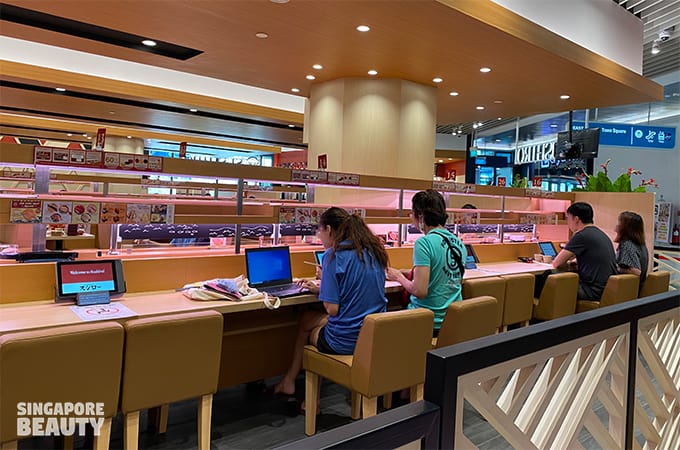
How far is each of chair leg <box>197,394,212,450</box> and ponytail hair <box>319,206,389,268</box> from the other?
3.31 feet

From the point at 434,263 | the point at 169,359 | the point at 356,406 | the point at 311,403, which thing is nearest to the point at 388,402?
the point at 356,406

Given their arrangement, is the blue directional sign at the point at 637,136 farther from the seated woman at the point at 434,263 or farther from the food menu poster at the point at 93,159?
the food menu poster at the point at 93,159

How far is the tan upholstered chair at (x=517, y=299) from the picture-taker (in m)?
3.59

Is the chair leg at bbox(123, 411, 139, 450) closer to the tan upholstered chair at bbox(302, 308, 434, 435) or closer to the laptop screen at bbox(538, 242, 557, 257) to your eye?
the tan upholstered chair at bbox(302, 308, 434, 435)

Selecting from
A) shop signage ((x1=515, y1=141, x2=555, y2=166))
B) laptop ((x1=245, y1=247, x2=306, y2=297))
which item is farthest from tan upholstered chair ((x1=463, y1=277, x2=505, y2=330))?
shop signage ((x1=515, y1=141, x2=555, y2=166))

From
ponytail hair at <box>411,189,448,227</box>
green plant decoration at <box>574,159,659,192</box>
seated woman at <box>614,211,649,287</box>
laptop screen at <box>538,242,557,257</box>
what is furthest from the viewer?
green plant decoration at <box>574,159,659,192</box>

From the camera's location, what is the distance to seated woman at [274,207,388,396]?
2.63 metres

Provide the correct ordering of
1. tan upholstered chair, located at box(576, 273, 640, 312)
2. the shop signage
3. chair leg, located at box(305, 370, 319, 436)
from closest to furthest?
chair leg, located at box(305, 370, 319, 436)
tan upholstered chair, located at box(576, 273, 640, 312)
the shop signage

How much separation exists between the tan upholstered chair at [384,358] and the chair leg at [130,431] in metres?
0.97

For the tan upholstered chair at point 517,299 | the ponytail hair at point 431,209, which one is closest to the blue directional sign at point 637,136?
the tan upholstered chair at point 517,299

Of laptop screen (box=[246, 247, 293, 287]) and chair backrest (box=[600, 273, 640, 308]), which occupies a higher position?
laptop screen (box=[246, 247, 293, 287])

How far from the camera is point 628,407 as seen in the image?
1.74 metres

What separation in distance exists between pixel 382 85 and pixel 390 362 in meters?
4.21

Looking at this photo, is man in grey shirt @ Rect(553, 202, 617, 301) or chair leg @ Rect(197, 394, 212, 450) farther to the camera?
man in grey shirt @ Rect(553, 202, 617, 301)
